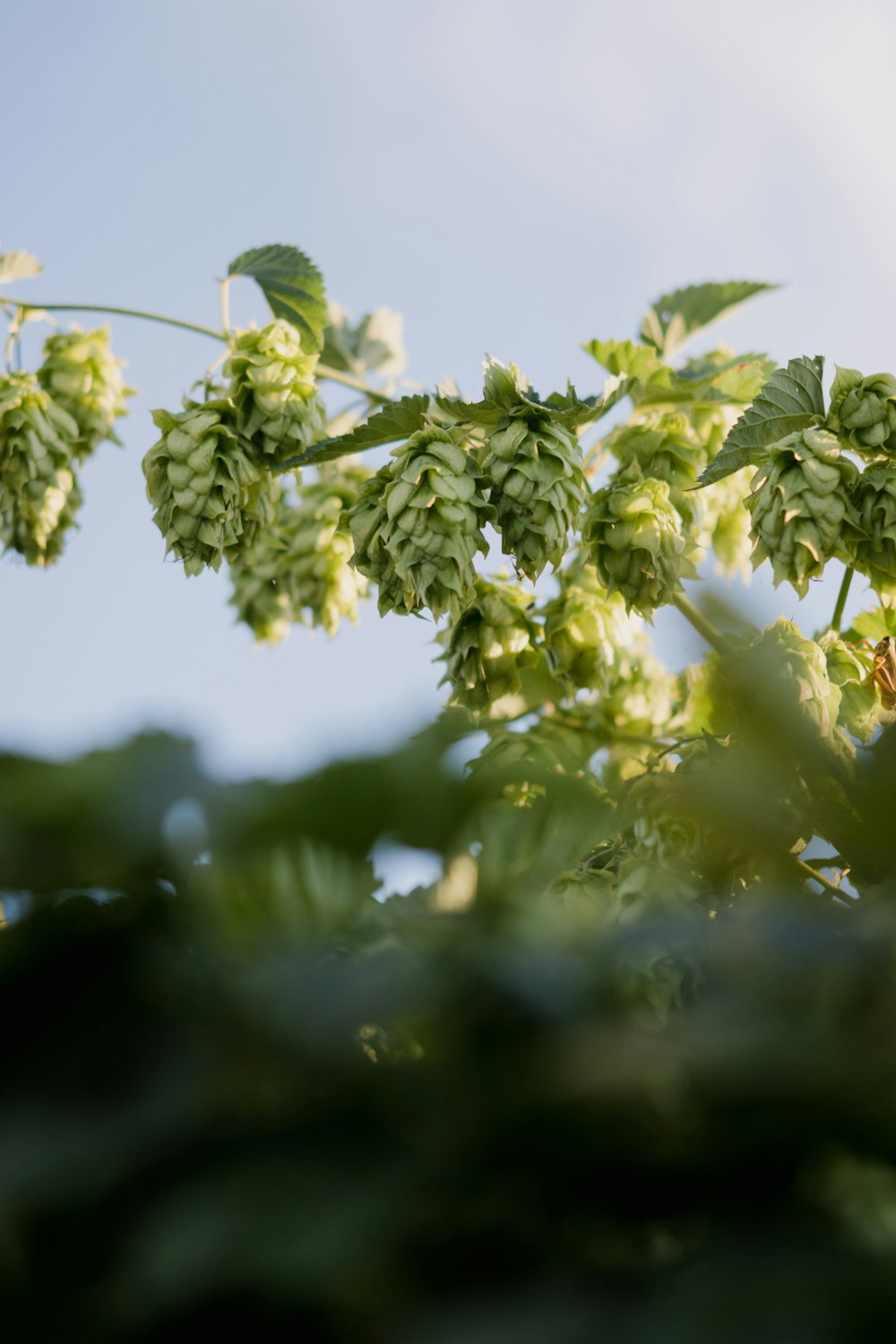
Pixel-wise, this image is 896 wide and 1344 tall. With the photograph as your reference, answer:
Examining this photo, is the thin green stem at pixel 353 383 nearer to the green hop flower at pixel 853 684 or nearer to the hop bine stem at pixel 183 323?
the hop bine stem at pixel 183 323

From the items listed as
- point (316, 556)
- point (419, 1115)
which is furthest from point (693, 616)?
point (419, 1115)

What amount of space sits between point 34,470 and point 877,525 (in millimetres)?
1995

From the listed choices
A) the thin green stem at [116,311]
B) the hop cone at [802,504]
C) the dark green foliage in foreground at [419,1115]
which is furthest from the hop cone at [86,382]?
the dark green foliage in foreground at [419,1115]

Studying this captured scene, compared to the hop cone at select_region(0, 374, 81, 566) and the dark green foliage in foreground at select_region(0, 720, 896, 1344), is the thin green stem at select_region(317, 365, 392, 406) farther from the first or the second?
the dark green foliage in foreground at select_region(0, 720, 896, 1344)

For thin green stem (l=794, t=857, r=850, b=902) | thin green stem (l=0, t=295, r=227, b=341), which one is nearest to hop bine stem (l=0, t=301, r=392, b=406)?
thin green stem (l=0, t=295, r=227, b=341)

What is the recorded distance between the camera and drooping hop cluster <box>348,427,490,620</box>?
6.69 feet

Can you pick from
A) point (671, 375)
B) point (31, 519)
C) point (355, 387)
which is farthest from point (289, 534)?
point (671, 375)

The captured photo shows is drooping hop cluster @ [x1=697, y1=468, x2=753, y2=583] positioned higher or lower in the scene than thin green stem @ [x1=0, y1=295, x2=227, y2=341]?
lower

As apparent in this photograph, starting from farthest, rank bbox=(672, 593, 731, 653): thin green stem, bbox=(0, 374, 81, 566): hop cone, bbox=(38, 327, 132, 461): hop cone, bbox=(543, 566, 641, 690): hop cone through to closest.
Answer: bbox=(38, 327, 132, 461): hop cone < bbox=(0, 374, 81, 566): hop cone < bbox=(543, 566, 641, 690): hop cone < bbox=(672, 593, 731, 653): thin green stem

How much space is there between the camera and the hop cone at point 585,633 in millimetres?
2754

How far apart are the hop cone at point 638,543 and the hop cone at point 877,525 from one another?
13.4 inches

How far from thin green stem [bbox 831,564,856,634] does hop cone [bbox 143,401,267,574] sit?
1.16 m

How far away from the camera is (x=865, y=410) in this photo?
6.81 ft

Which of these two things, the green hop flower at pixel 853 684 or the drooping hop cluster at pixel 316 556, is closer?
the green hop flower at pixel 853 684
